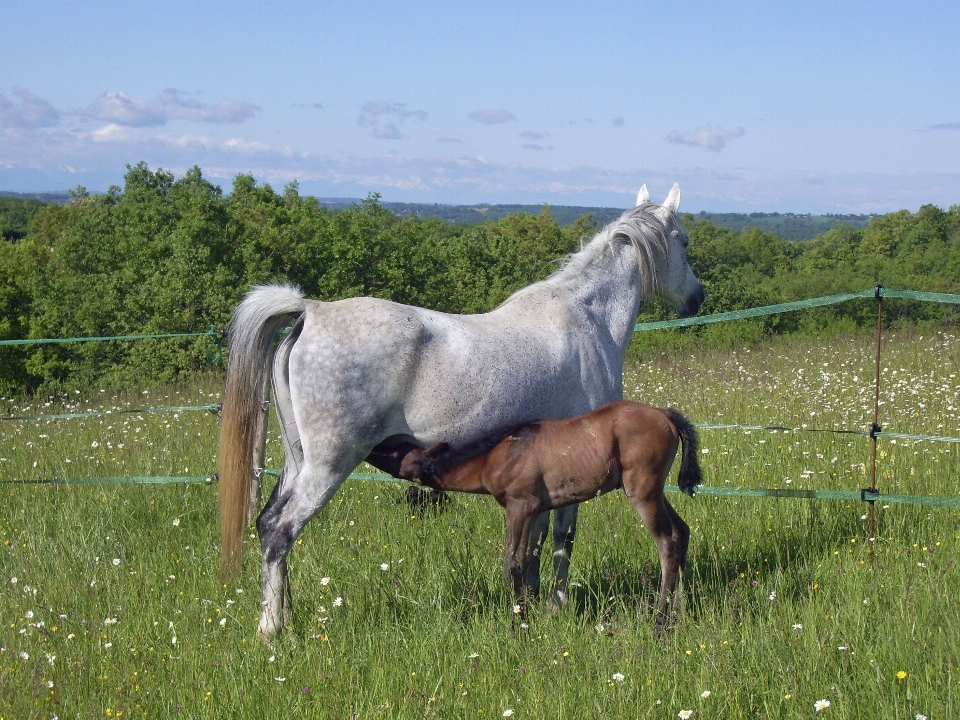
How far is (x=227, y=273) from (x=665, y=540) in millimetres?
18879

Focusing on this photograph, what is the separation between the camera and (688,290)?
214 inches

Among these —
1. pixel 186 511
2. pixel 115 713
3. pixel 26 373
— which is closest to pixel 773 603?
pixel 115 713

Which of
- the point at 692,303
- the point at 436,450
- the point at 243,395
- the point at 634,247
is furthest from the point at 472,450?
the point at 692,303

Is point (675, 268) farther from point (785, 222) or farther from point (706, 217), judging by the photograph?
point (785, 222)

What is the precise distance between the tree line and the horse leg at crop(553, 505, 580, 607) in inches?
430

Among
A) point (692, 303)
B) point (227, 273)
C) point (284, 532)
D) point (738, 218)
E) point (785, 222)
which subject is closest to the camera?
point (284, 532)

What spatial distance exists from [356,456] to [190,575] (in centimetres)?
151

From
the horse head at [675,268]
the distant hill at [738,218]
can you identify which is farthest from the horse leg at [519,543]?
the distant hill at [738,218]

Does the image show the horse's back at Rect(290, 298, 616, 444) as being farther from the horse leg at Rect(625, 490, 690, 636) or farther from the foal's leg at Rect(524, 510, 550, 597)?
the horse leg at Rect(625, 490, 690, 636)

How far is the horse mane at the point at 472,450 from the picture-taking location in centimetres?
402

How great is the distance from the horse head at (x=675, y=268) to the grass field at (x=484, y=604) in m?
1.30

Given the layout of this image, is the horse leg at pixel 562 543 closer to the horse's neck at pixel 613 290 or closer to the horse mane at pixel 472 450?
the horse mane at pixel 472 450

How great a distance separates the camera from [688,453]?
13.3ft

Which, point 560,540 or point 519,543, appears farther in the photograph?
point 560,540
